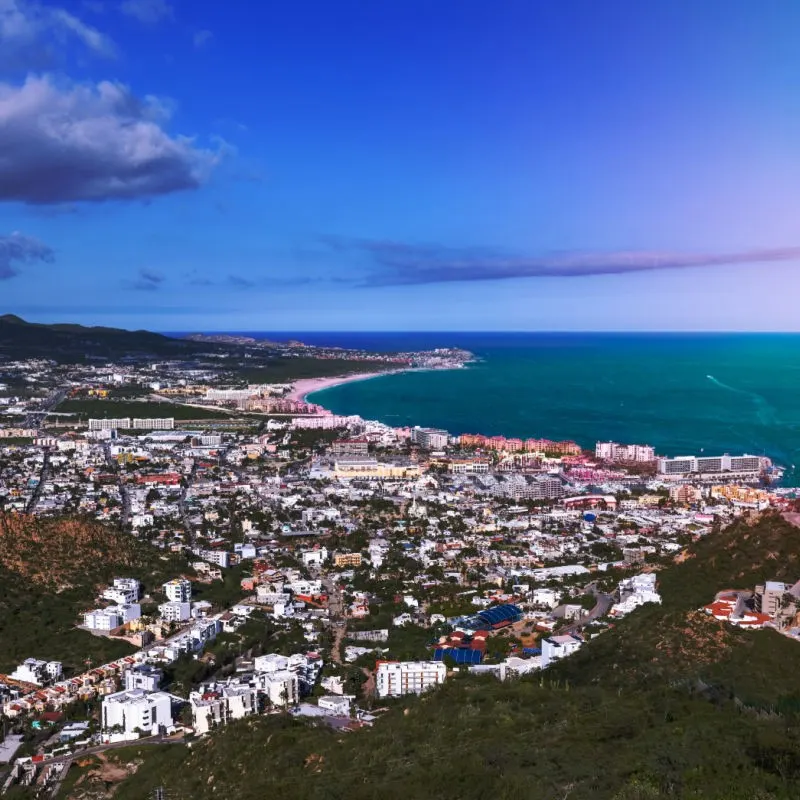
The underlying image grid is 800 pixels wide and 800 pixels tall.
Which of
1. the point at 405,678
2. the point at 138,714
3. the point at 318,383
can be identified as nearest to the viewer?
the point at 138,714

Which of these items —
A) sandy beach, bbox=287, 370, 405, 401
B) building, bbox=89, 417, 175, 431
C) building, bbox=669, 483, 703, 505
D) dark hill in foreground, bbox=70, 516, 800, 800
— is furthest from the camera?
sandy beach, bbox=287, 370, 405, 401

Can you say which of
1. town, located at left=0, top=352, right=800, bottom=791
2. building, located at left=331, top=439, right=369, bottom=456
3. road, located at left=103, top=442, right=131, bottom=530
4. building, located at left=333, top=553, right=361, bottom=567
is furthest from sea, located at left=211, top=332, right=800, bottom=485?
building, located at left=333, top=553, right=361, bottom=567

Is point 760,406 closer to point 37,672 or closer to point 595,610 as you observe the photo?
point 595,610

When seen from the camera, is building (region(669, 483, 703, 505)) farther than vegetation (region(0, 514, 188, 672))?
Yes

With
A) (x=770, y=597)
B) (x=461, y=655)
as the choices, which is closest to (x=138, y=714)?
(x=461, y=655)

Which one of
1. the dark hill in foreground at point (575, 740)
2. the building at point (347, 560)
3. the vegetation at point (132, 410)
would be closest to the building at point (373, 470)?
the building at point (347, 560)

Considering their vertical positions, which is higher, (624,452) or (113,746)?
(624,452)

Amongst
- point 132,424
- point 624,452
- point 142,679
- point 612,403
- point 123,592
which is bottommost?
point 142,679

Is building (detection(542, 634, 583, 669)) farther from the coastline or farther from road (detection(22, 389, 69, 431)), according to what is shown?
the coastline
